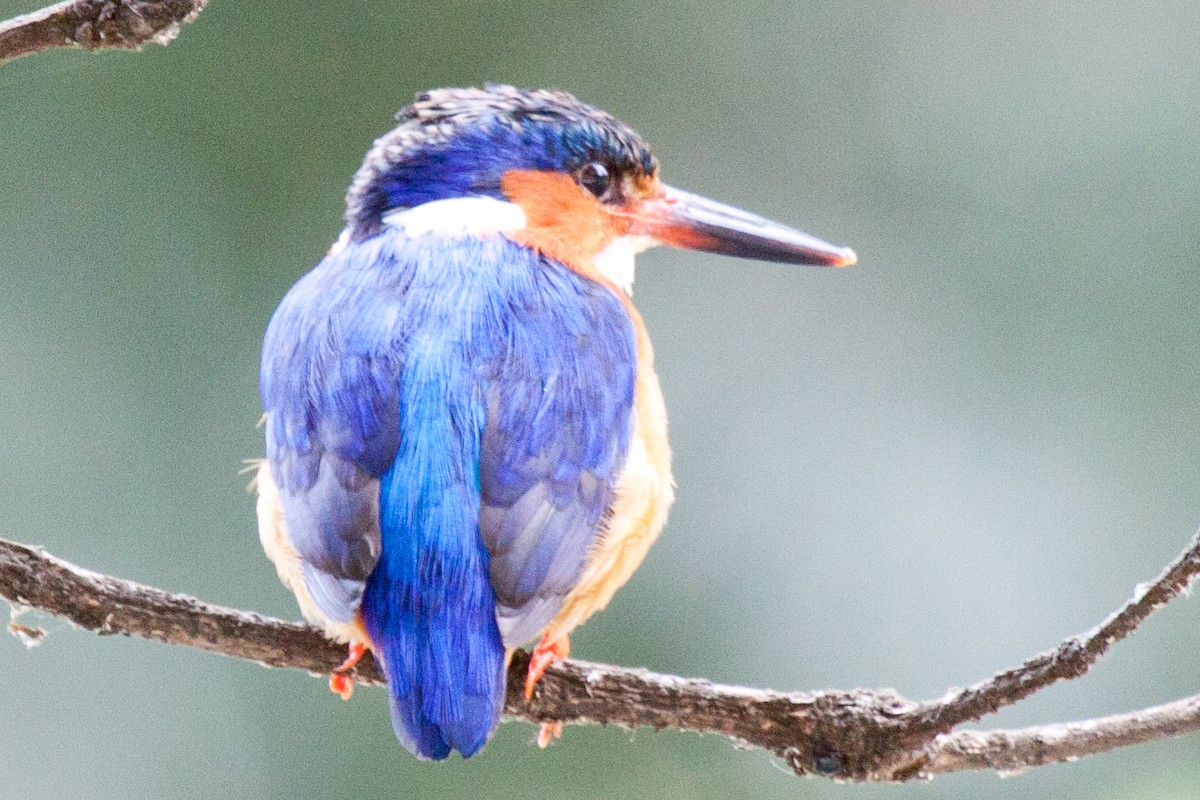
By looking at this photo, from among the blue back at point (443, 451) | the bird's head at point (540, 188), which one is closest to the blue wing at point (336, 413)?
the blue back at point (443, 451)

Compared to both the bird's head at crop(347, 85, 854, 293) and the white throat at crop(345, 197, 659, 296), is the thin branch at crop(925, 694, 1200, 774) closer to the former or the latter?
the bird's head at crop(347, 85, 854, 293)

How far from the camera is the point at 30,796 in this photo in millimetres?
2422

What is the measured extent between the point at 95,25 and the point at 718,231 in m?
0.74

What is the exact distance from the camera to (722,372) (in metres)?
2.74

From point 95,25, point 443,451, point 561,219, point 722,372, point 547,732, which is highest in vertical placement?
point 722,372

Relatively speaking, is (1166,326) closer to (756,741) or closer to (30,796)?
(756,741)

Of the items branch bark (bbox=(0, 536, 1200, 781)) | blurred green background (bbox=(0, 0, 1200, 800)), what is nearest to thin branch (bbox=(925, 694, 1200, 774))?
branch bark (bbox=(0, 536, 1200, 781))

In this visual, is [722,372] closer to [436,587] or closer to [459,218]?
[459,218]

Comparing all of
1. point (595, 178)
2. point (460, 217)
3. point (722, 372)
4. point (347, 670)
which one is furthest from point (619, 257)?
point (722, 372)

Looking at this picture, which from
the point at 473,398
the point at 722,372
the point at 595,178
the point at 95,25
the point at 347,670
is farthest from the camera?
the point at 722,372

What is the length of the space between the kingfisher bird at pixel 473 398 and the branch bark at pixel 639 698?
1.5 inches

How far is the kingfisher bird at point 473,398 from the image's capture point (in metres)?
1.37

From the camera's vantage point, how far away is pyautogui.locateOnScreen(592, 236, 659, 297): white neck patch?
6.07 ft

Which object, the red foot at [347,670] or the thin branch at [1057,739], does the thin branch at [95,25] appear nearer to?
the red foot at [347,670]
